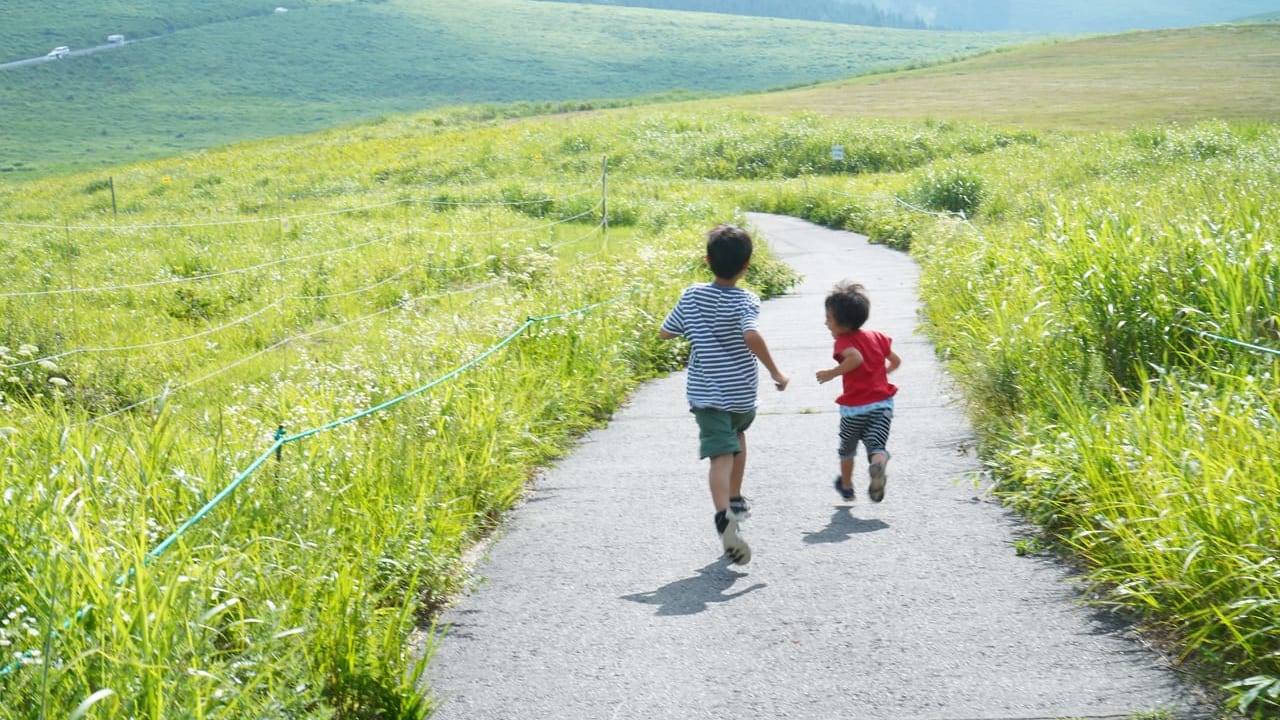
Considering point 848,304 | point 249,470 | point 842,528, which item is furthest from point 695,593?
point 848,304

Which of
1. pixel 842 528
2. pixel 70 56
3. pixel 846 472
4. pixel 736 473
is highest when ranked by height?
pixel 70 56

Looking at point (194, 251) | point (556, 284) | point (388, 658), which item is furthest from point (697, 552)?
point (194, 251)

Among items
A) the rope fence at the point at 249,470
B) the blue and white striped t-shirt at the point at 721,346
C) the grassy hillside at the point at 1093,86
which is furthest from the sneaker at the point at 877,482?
the grassy hillside at the point at 1093,86

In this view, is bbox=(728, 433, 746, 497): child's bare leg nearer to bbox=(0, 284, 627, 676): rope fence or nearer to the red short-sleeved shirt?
the red short-sleeved shirt

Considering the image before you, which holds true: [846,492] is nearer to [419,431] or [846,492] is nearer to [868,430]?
[868,430]

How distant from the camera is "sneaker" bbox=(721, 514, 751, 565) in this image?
5.70 m

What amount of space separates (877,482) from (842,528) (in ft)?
1.37

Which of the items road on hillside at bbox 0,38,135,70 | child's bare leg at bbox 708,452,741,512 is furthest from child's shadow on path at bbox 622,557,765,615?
road on hillside at bbox 0,38,135,70

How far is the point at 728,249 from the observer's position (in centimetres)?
610

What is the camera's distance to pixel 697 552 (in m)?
6.11

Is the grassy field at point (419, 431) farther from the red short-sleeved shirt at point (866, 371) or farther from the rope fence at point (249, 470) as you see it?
the red short-sleeved shirt at point (866, 371)

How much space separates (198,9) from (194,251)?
143m

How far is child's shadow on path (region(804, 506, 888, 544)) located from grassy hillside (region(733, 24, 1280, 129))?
43.6 m

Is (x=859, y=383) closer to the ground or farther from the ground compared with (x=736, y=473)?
farther from the ground
